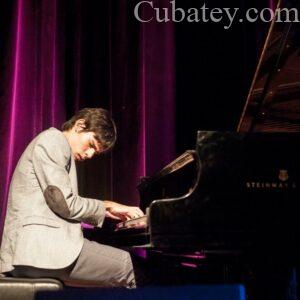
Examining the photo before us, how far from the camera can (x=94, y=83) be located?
139 inches

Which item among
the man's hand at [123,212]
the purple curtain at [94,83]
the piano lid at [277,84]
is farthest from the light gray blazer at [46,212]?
the purple curtain at [94,83]

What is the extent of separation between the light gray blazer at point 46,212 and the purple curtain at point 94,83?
1.26 m

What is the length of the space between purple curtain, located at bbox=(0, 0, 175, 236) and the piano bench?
1.54 meters

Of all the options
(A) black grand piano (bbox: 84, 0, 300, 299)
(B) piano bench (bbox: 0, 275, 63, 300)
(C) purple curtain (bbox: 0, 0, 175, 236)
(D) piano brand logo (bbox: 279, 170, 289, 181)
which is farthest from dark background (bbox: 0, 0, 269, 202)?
(D) piano brand logo (bbox: 279, 170, 289, 181)

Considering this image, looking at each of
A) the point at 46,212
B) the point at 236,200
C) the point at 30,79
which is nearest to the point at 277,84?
the point at 236,200

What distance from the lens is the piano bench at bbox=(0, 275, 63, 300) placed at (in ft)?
5.65

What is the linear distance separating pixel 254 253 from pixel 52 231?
2.78 feet

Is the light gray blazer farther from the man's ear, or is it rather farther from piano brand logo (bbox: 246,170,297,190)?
piano brand logo (bbox: 246,170,297,190)

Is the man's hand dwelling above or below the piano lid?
below

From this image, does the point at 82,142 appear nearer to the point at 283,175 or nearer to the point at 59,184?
the point at 59,184

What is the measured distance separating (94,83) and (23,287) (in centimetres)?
207

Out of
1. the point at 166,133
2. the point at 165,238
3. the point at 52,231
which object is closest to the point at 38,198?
the point at 52,231

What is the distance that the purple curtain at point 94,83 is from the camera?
3.39 m

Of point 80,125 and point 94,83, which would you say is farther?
point 94,83
